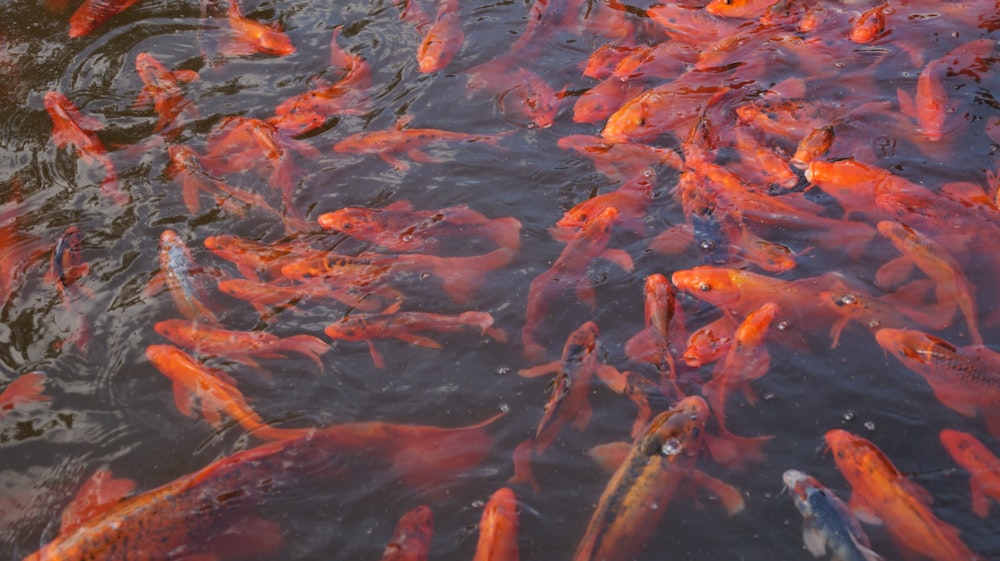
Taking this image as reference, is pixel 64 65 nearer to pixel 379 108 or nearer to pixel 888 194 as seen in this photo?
pixel 379 108

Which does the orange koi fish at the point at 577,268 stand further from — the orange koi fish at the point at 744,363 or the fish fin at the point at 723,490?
the fish fin at the point at 723,490

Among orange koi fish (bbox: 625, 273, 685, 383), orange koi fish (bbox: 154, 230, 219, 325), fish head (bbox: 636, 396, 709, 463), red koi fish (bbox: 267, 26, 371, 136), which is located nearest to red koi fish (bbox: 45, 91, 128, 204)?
orange koi fish (bbox: 154, 230, 219, 325)

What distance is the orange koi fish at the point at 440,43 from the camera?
6.13 meters

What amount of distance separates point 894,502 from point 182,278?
148 inches

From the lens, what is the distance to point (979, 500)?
3.44m

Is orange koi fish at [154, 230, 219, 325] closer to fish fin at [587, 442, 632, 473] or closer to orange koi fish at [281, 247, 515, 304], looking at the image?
orange koi fish at [281, 247, 515, 304]

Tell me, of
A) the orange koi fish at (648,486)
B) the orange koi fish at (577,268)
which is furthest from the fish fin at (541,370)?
the orange koi fish at (648,486)

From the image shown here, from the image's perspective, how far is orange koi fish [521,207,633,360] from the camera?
4297 millimetres

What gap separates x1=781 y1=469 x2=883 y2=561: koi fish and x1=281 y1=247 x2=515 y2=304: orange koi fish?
6.56 feet

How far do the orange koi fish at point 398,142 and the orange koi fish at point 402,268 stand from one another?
0.95 m

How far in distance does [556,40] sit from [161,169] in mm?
3145

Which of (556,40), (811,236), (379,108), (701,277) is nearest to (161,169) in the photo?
(379,108)

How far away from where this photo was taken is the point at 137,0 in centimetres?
701

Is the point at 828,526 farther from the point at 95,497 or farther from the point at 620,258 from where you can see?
the point at 95,497
